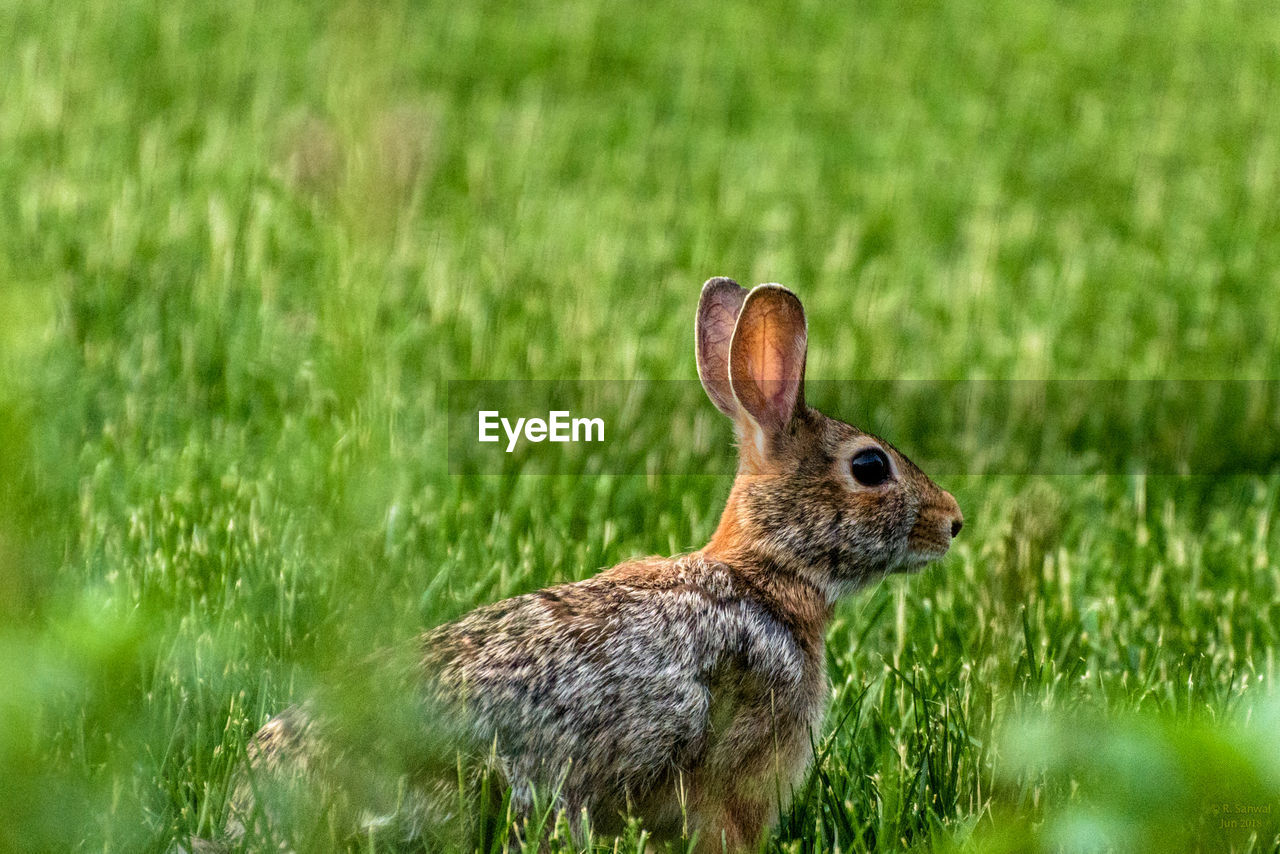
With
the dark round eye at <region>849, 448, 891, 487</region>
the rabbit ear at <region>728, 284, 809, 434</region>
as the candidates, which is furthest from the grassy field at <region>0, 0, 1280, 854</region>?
the rabbit ear at <region>728, 284, 809, 434</region>

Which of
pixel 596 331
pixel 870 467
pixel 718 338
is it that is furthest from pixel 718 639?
pixel 596 331

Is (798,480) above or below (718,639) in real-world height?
above

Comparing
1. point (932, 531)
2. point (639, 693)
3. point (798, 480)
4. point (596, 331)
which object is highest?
point (596, 331)

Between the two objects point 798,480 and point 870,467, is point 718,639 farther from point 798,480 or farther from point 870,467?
point 870,467

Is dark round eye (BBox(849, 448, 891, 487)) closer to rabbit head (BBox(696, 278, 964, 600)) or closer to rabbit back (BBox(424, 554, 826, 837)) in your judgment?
rabbit head (BBox(696, 278, 964, 600))

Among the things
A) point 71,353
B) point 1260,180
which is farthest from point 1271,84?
point 71,353

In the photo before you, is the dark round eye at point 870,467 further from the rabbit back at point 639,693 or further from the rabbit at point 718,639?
the rabbit back at point 639,693
